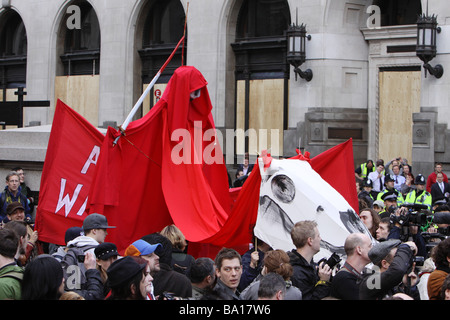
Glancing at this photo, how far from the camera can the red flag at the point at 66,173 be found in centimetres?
1031

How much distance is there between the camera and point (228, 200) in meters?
11.0

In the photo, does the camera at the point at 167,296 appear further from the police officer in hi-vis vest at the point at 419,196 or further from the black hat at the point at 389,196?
the police officer in hi-vis vest at the point at 419,196

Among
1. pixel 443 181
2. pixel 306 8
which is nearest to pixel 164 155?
pixel 443 181

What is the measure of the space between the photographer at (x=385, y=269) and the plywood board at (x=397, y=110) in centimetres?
1504

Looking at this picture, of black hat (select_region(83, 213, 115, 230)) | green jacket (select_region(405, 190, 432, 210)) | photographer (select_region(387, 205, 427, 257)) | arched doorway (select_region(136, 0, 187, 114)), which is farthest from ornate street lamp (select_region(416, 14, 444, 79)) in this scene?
black hat (select_region(83, 213, 115, 230))

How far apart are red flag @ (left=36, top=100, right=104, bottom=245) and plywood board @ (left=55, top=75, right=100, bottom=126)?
1792 cm

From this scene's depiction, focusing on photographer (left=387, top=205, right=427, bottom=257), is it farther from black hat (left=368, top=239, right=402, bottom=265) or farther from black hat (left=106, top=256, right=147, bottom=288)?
black hat (left=106, top=256, right=147, bottom=288)

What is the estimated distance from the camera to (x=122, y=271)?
204 inches

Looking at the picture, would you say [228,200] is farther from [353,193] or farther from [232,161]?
[232,161]

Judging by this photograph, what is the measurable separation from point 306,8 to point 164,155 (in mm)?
12647

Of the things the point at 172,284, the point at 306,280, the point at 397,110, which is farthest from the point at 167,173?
the point at 397,110

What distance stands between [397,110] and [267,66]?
4.57m

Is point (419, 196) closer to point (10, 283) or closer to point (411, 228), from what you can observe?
point (411, 228)
